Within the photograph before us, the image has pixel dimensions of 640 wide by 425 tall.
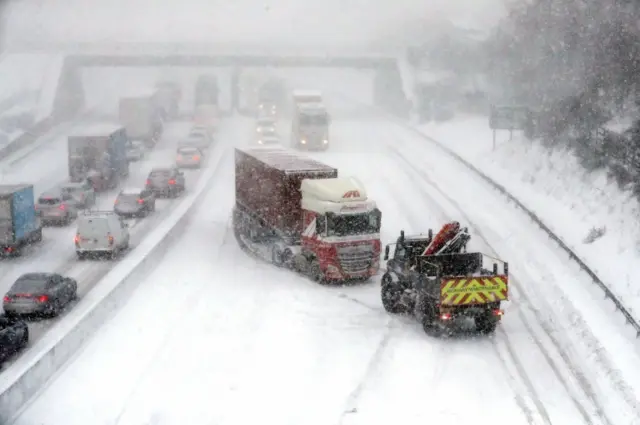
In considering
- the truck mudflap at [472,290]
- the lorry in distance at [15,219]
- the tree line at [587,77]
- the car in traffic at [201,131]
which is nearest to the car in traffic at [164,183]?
the lorry in distance at [15,219]

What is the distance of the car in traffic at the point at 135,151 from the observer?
6059 centimetres

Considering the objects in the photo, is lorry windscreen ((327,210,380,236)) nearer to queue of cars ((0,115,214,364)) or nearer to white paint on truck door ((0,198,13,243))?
queue of cars ((0,115,214,364))

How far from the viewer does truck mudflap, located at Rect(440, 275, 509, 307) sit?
21156mm

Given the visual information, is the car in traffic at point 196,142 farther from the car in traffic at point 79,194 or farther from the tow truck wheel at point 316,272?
the tow truck wheel at point 316,272

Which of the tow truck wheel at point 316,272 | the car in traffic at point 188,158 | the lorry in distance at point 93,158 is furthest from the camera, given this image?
the car in traffic at point 188,158

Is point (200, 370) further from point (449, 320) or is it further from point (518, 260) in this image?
point (518, 260)

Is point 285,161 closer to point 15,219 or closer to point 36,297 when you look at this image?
point 15,219

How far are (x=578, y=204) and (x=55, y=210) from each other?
78.4 ft

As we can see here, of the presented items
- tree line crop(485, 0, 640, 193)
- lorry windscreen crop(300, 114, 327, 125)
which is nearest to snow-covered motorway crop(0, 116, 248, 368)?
lorry windscreen crop(300, 114, 327, 125)

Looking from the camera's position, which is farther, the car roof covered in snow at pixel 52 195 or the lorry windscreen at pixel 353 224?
the car roof covered in snow at pixel 52 195

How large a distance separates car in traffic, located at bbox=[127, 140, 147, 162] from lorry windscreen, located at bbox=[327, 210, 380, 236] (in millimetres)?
35282

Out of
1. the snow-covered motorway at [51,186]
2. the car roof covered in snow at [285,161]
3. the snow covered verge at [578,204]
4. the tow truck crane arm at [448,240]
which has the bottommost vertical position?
the snow-covered motorway at [51,186]

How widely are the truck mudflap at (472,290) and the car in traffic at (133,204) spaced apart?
23.5 m

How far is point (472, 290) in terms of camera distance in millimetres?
21312
